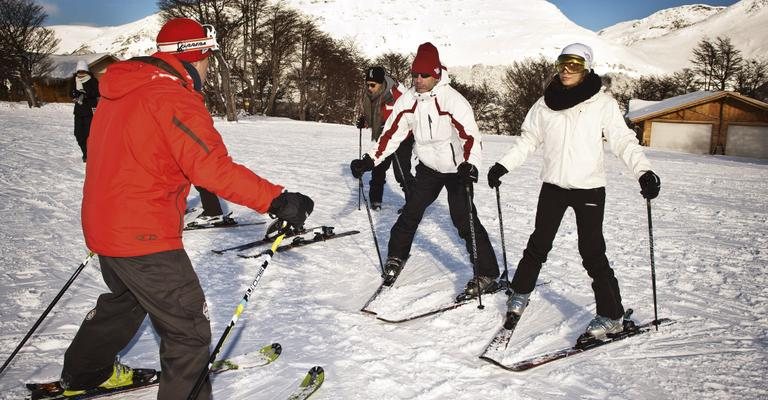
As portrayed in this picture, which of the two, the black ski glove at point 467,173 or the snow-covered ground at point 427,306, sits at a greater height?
the black ski glove at point 467,173

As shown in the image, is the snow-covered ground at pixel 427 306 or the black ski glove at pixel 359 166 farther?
the black ski glove at pixel 359 166

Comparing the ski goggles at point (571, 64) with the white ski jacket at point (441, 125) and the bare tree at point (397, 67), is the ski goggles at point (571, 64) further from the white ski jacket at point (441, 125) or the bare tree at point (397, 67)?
the bare tree at point (397, 67)

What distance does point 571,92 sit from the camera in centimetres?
315

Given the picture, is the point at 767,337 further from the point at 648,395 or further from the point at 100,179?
the point at 100,179

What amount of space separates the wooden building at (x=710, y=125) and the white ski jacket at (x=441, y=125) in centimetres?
3414

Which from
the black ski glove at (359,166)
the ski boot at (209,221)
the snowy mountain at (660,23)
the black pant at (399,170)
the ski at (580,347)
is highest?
the snowy mountain at (660,23)

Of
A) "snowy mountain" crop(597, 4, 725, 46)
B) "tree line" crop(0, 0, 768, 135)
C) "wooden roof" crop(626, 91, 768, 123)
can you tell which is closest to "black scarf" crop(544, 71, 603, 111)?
"tree line" crop(0, 0, 768, 135)

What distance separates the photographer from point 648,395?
2820 millimetres

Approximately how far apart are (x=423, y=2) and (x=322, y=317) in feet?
383

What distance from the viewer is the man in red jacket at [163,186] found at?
1934 mm

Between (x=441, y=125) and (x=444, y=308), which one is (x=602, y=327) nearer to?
(x=444, y=308)

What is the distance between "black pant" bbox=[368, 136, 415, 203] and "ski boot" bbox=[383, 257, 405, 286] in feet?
8.67

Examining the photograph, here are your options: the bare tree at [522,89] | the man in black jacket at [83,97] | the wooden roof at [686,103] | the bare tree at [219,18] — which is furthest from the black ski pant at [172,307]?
the bare tree at [522,89]

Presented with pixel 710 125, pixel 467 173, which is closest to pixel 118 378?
pixel 467 173
